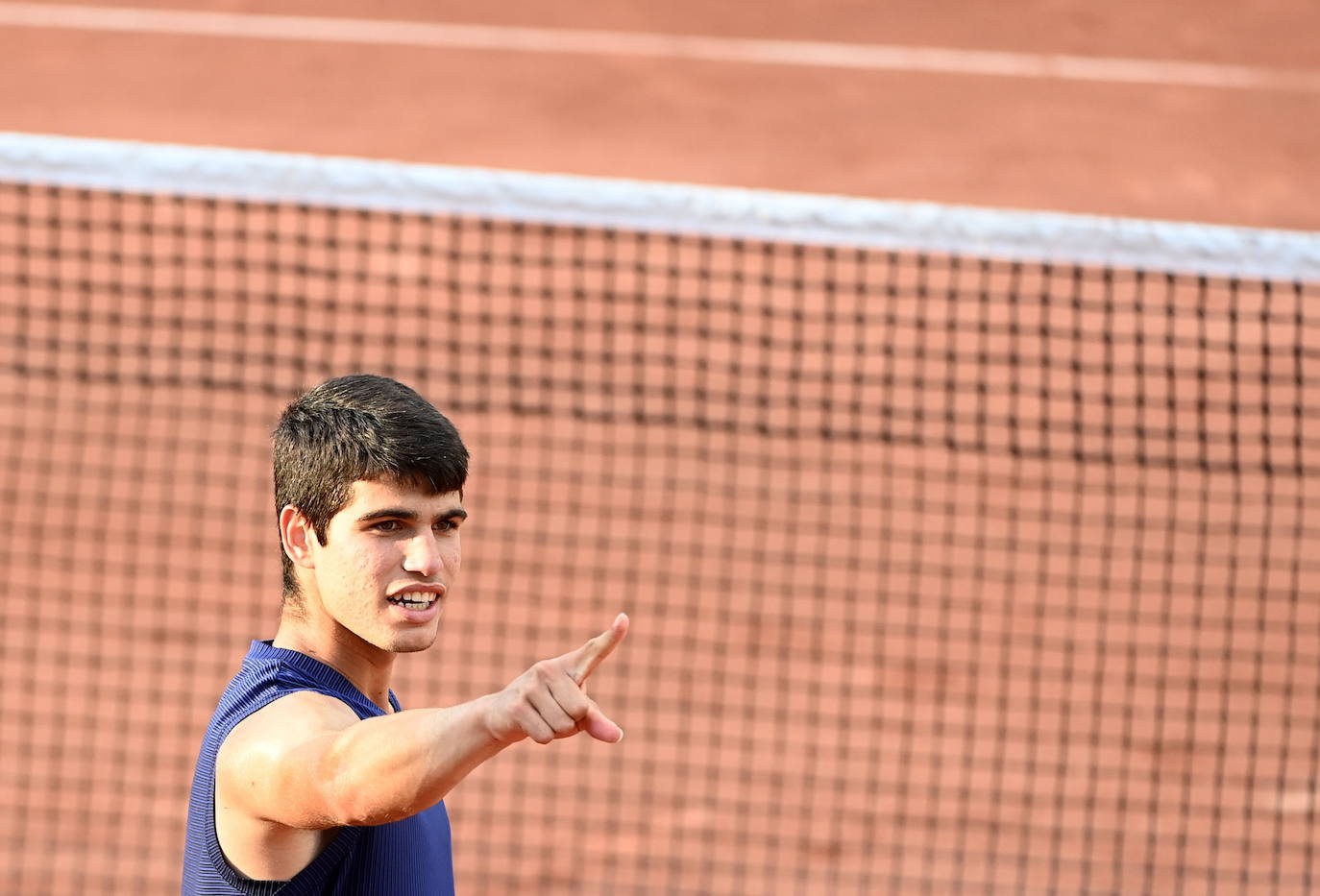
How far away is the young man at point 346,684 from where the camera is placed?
7.48 feet

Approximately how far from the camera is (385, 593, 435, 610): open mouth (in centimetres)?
259

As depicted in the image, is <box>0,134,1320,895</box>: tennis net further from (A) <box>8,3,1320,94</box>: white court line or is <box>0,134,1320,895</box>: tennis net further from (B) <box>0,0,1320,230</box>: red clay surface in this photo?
(A) <box>8,3,1320,94</box>: white court line

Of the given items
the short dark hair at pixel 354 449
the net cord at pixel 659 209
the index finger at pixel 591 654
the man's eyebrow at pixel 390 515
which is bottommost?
the index finger at pixel 591 654

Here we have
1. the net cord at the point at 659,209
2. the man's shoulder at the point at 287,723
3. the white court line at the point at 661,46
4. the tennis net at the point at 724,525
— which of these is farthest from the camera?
the white court line at the point at 661,46

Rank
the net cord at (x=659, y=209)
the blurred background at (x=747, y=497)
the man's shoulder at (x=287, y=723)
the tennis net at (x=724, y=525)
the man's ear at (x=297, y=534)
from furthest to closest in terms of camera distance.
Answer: the blurred background at (x=747, y=497) < the tennis net at (x=724, y=525) < the net cord at (x=659, y=209) < the man's ear at (x=297, y=534) < the man's shoulder at (x=287, y=723)

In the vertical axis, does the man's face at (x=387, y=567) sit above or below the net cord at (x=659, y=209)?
below

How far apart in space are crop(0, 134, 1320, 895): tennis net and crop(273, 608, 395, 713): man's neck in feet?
14.2

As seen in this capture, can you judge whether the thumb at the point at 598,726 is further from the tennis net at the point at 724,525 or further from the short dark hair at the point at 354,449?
the tennis net at the point at 724,525

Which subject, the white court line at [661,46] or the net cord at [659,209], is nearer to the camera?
the net cord at [659,209]

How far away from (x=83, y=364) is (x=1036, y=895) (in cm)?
802

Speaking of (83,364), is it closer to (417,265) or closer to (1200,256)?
(417,265)

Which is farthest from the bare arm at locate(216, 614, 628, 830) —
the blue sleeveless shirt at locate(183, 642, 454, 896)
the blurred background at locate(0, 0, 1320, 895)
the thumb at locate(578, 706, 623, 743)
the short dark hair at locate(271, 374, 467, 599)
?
the blurred background at locate(0, 0, 1320, 895)

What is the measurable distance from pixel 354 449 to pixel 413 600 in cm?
25

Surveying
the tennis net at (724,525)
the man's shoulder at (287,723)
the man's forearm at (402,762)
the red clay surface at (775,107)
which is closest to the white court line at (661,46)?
the red clay surface at (775,107)
